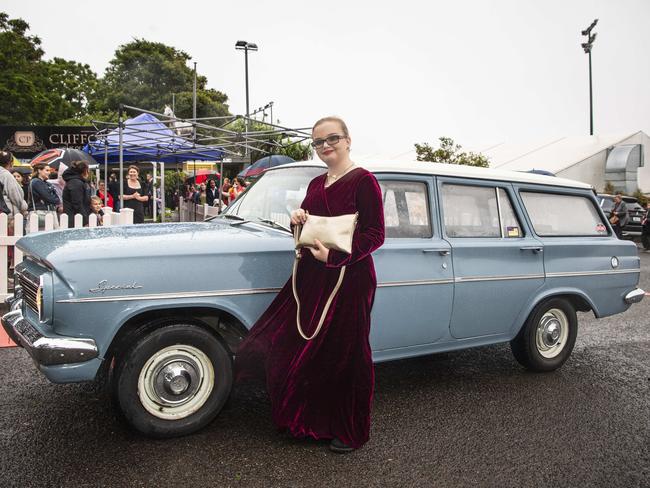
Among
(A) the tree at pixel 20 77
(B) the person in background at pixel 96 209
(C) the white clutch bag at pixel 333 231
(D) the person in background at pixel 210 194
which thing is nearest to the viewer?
(C) the white clutch bag at pixel 333 231

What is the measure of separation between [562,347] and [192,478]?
140 inches

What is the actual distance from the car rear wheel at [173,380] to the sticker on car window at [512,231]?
2.61 meters

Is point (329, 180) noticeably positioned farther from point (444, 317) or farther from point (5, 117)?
point (5, 117)

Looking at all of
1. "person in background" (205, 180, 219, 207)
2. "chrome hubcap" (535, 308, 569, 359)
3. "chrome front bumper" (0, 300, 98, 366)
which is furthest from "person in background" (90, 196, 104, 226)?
"person in background" (205, 180, 219, 207)

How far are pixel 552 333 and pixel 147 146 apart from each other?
11.0 m

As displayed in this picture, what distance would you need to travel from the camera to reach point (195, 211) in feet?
52.5

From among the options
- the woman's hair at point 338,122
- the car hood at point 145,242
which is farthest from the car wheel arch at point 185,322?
the woman's hair at point 338,122

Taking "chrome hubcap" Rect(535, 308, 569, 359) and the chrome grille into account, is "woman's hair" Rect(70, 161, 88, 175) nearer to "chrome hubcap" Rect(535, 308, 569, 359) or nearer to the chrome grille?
the chrome grille

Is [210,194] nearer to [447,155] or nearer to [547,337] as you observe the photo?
[447,155]

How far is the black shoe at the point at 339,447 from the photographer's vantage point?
3305mm

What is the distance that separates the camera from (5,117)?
4244cm

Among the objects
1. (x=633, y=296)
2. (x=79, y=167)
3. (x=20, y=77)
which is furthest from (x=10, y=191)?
(x=20, y=77)

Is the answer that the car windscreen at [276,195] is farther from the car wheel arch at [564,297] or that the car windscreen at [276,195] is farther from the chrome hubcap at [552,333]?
the chrome hubcap at [552,333]

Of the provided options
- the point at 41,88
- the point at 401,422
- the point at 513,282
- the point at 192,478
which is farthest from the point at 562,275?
the point at 41,88
